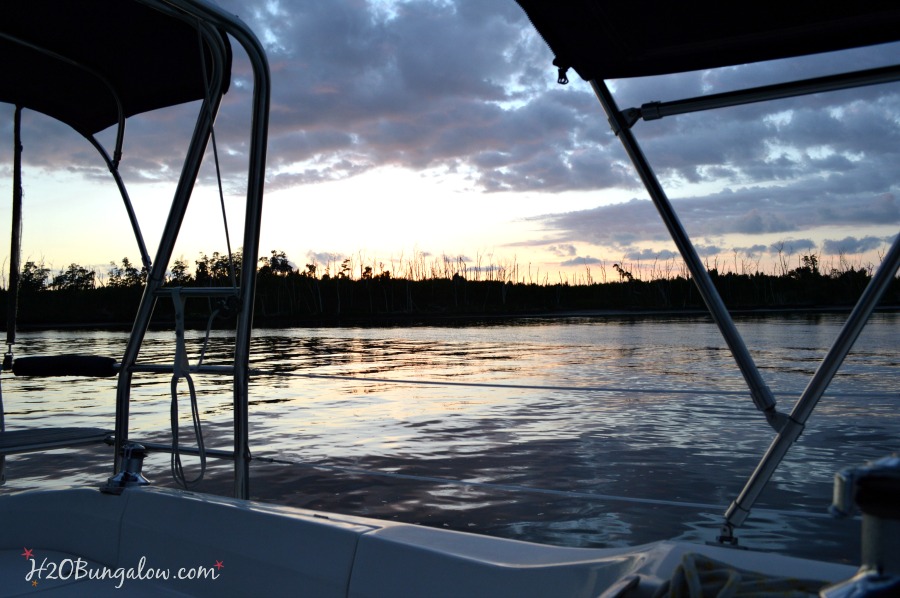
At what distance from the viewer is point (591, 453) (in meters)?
5.08

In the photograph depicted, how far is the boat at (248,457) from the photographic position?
2.96 feet

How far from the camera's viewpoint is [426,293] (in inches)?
2462

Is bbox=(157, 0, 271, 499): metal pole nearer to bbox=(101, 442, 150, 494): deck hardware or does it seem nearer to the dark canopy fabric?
the dark canopy fabric

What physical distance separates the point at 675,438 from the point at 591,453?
0.94m

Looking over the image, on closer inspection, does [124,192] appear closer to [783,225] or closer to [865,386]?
[783,225]

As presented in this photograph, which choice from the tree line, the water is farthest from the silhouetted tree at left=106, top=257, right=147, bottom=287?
the water

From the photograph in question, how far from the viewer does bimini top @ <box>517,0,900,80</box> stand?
3.60ft

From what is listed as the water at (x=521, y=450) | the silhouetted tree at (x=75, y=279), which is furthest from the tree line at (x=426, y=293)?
the water at (x=521, y=450)

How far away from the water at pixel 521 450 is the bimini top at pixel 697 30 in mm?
859

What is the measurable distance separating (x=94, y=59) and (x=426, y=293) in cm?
6070

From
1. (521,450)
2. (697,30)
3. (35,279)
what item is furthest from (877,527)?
(35,279)

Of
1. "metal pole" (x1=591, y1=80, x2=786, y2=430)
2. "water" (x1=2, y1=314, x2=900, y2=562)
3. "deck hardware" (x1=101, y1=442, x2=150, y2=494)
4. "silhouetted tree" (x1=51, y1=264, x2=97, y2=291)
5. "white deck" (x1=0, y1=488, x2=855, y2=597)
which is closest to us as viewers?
"white deck" (x1=0, y1=488, x2=855, y2=597)

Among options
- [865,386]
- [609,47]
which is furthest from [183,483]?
[865,386]

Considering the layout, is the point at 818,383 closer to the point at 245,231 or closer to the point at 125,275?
the point at 245,231
